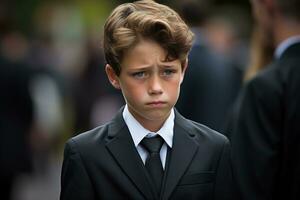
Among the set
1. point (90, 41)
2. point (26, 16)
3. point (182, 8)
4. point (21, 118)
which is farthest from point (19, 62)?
point (26, 16)

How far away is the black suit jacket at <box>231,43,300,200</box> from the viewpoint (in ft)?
13.5

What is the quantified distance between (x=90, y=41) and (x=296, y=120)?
Result: 9.09m

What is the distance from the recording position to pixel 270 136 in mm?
4172

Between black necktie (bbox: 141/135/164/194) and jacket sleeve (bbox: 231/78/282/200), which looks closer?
black necktie (bbox: 141/135/164/194)

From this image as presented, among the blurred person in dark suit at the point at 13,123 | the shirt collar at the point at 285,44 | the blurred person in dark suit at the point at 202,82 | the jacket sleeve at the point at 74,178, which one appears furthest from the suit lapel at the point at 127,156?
the blurred person in dark suit at the point at 13,123

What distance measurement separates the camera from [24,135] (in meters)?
8.55

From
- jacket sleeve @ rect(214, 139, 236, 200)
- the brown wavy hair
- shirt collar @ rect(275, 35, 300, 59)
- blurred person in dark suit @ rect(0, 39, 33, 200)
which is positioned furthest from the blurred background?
the brown wavy hair

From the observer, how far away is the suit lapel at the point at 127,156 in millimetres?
3133

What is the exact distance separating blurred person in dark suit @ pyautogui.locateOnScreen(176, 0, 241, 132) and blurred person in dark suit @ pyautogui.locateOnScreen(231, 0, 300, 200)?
2877mm

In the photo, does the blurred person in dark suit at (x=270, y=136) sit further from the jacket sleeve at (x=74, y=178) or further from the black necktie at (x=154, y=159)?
the jacket sleeve at (x=74, y=178)

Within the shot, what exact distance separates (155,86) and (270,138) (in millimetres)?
1213

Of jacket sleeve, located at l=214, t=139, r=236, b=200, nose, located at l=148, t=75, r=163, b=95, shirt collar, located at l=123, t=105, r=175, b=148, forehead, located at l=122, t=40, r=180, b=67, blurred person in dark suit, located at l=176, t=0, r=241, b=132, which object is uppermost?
forehead, located at l=122, t=40, r=180, b=67

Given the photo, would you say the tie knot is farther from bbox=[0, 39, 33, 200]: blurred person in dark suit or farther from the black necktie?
bbox=[0, 39, 33, 200]: blurred person in dark suit

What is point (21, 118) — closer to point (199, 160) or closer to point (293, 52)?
point (293, 52)
